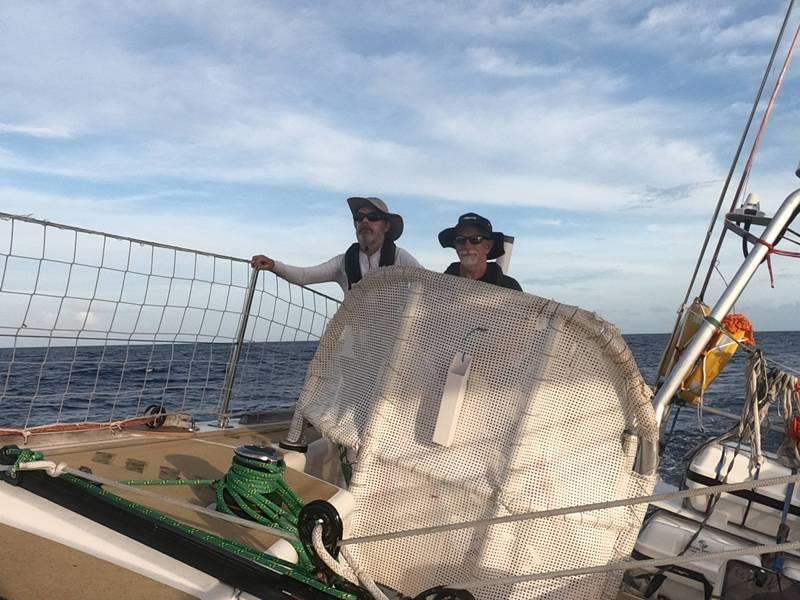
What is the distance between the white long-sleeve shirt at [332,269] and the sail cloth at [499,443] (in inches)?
93.1

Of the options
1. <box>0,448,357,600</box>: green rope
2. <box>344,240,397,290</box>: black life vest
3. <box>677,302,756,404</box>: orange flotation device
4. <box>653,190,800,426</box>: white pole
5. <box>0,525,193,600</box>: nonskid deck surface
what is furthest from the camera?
<box>344,240,397,290</box>: black life vest

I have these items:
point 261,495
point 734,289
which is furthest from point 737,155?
point 261,495

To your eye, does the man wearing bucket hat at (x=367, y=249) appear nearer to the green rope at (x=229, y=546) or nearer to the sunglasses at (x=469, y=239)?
the sunglasses at (x=469, y=239)

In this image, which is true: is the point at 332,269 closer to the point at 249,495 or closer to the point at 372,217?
the point at 372,217

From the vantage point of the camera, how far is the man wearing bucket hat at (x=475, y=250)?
420 cm

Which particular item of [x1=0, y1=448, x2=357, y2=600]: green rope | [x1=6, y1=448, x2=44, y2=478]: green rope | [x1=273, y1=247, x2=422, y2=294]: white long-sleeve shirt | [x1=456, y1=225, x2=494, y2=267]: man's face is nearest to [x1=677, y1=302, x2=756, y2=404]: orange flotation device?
→ [x1=456, y1=225, x2=494, y2=267]: man's face

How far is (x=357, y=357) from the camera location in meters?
3.20

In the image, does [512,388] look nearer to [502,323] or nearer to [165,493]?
[502,323]

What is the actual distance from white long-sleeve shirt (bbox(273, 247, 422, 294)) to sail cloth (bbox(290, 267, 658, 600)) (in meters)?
2.36

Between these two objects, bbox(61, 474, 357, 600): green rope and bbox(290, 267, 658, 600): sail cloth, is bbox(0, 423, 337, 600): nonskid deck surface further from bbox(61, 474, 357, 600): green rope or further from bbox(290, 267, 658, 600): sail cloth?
bbox(290, 267, 658, 600): sail cloth

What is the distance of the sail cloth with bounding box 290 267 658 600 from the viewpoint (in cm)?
268

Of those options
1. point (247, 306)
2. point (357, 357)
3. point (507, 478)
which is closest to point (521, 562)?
point (507, 478)

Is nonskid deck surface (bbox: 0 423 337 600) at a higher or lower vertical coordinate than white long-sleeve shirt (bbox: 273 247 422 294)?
lower

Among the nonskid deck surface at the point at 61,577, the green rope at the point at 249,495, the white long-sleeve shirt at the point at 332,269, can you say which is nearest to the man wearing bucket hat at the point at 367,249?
the white long-sleeve shirt at the point at 332,269
